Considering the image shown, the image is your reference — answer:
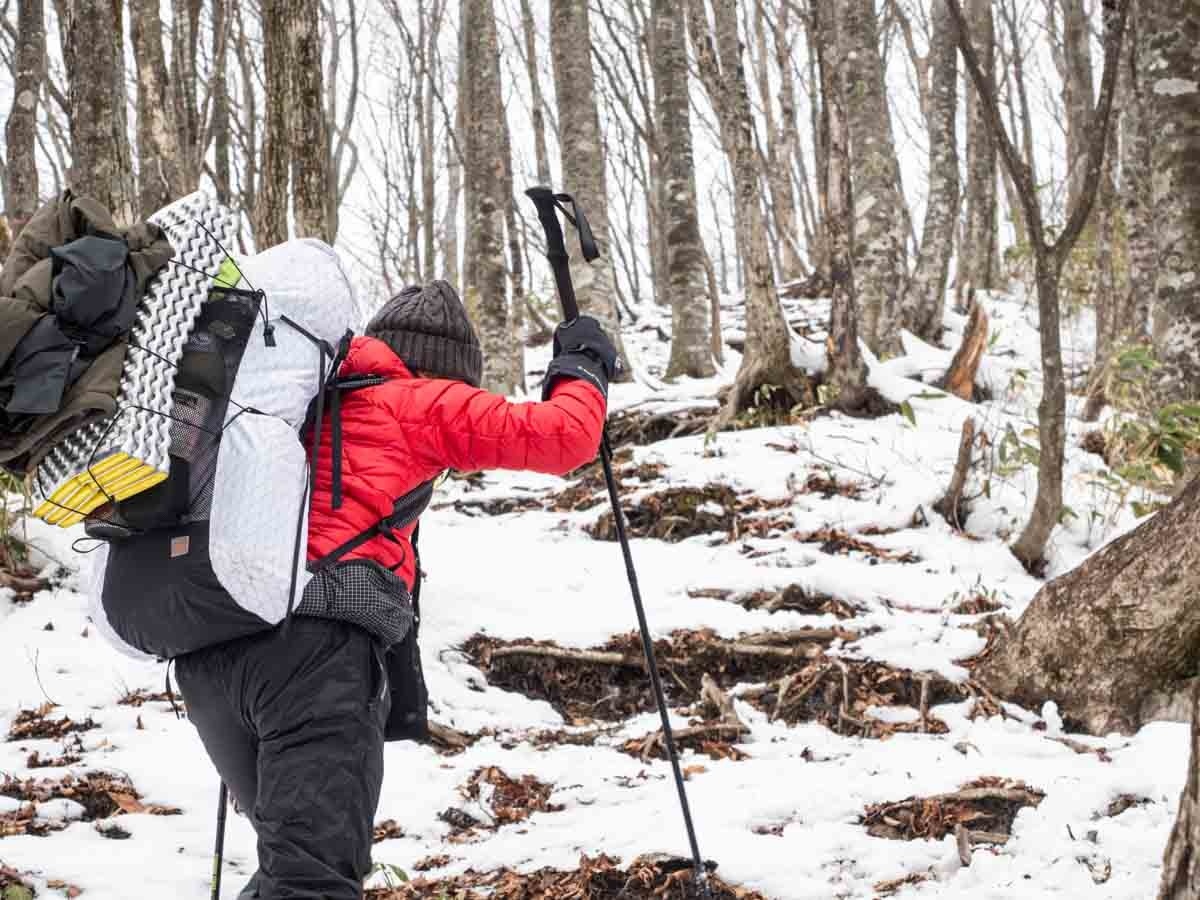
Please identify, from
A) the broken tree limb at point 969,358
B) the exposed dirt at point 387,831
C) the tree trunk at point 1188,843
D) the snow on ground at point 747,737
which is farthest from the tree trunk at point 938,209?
the tree trunk at point 1188,843

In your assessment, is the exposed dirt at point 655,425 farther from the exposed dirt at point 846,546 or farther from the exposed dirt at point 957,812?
the exposed dirt at point 957,812

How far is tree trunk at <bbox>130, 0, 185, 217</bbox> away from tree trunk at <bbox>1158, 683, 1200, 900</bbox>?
714 cm

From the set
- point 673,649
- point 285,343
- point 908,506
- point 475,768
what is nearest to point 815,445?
point 908,506

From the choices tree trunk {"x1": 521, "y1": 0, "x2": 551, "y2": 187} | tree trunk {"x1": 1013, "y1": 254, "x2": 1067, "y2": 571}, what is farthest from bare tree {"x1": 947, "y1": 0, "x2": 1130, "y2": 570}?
tree trunk {"x1": 521, "y1": 0, "x2": 551, "y2": 187}

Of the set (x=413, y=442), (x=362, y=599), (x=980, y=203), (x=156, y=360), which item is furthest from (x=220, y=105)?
(x=362, y=599)

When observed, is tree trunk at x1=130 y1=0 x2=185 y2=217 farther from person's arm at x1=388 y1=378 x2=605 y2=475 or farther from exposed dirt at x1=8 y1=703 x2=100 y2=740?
person's arm at x1=388 y1=378 x2=605 y2=475

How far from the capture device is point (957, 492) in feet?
19.0

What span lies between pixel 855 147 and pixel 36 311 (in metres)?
8.33

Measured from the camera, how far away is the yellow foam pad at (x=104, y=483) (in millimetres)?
1960

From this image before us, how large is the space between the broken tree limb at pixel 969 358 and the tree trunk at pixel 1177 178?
2649 millimetres

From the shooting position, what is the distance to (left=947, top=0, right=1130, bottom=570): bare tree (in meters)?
4.26

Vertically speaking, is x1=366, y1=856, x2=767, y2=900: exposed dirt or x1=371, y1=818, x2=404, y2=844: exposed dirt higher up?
x1=366, y1=856, x2=767, y2=900: exposed dirt

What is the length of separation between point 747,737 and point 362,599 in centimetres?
229

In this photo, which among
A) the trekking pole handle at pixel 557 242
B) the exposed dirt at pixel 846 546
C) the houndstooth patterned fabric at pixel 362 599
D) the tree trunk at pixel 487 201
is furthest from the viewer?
the tree trunk at pixel 487 201
